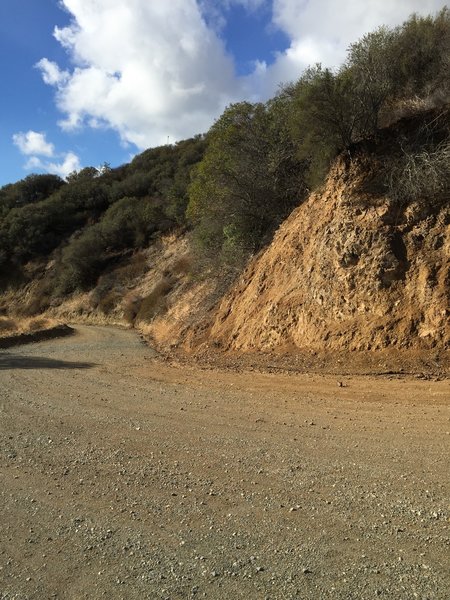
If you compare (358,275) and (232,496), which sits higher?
(358,275)

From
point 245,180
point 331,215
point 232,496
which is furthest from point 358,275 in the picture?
point 245,180

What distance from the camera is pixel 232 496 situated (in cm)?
502

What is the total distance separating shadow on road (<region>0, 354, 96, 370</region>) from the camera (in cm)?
1581

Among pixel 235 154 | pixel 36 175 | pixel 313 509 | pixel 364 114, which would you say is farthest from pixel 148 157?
pixel 313 509

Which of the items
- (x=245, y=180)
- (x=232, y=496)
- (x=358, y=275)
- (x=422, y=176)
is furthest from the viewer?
(x=245, y=180)

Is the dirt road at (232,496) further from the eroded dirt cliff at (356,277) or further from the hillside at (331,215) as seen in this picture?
the hillside at (331,215)

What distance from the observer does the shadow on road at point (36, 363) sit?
15.8 m

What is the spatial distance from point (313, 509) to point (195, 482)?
1.41 metres

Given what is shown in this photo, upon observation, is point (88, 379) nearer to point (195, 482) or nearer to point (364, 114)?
point (195, 482)

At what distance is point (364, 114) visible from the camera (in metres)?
15.2

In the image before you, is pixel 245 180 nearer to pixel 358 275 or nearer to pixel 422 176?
pixel 422 176

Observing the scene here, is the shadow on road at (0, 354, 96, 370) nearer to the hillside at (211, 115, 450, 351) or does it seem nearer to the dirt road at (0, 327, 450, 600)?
the hillside at (211, 115, 450, 351)

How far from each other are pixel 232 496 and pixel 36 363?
13.6 metres

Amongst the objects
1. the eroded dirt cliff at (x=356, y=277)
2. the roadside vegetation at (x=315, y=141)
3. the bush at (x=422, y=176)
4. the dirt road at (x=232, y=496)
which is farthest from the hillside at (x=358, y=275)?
the dirt road at (x=232, y=496)
